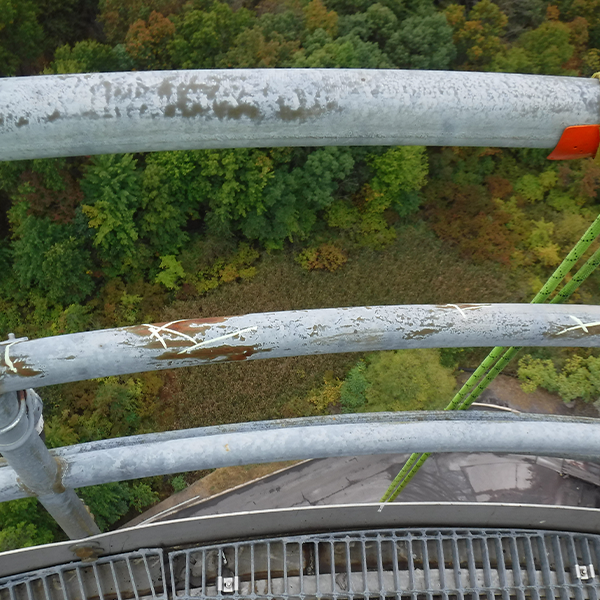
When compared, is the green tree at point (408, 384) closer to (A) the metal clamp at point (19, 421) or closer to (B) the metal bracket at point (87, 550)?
(B) the metal bracket at point (87, 550)

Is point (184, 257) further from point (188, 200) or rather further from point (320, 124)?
point (320, 124)

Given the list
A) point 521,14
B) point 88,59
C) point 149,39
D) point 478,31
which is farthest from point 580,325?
point 521,14

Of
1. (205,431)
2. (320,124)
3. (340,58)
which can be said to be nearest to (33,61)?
(340,58)

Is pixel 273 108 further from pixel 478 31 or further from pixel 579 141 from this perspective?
pixel 478 31

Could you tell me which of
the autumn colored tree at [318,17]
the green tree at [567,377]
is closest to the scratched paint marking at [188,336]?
the green tree at [567,377]

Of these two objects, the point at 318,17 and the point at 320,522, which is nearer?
the point at 320,522

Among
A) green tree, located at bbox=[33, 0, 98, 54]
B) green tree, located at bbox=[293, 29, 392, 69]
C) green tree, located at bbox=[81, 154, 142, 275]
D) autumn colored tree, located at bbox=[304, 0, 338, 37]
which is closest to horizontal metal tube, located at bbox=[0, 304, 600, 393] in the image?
green tree, located at bbox=[81, 154, 142, 275]
